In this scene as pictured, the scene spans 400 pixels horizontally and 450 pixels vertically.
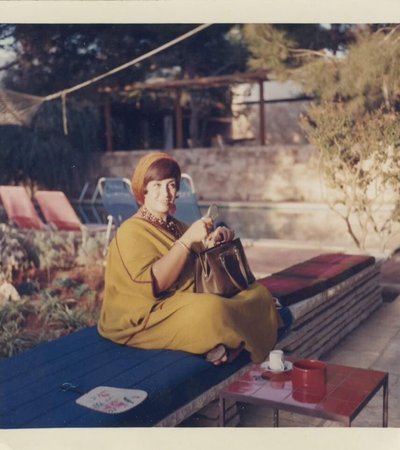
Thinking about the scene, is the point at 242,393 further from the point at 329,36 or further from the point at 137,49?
the point at 137,49

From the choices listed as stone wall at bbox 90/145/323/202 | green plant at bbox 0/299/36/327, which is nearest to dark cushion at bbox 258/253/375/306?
green plant at bbox 0/299/36/327

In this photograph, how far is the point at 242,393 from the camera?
109 inches

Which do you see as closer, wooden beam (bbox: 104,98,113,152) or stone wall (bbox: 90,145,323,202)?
stone wall (bbox: 90,145,323,202)

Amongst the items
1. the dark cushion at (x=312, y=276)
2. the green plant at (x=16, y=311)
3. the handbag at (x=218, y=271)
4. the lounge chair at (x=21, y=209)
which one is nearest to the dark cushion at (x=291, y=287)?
the dark cushion at (x=312, y=276)

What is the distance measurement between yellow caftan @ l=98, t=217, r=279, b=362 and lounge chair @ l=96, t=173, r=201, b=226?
4.40 m

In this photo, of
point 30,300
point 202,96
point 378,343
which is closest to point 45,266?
point 30,300

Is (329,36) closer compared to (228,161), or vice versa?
(329,36)

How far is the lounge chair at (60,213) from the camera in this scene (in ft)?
26.6

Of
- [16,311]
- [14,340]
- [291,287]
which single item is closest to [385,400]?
[291,287]

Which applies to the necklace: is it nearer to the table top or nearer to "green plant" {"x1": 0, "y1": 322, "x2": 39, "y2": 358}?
the table top

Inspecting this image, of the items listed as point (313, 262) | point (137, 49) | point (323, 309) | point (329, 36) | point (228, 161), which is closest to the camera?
point (323, 309)

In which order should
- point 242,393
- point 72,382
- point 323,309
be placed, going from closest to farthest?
point 242,393, point 72,382, point 323,309

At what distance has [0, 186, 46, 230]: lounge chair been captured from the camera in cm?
842
